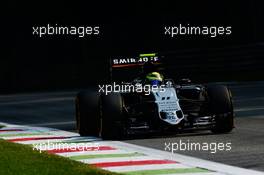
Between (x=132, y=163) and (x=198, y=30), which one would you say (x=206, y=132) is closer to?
(x=132, y=163)

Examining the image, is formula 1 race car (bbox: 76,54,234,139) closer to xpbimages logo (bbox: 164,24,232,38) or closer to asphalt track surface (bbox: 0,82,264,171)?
asphalt track surface (bbox: 0,82,264,171)

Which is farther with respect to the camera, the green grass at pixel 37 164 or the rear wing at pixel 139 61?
the rear wing at pixel 139 61

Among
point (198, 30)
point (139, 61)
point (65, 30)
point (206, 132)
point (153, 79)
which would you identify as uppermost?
point (65, 30)

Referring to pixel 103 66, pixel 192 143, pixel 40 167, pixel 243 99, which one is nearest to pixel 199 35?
pixel 103 66

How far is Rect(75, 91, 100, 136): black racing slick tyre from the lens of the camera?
14695mm

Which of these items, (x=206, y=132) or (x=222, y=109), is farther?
(x=206, y=132)

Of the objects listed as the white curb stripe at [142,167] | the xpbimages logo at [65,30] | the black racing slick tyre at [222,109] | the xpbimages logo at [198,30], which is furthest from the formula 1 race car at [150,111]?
the xpbimages logo at [65,30]

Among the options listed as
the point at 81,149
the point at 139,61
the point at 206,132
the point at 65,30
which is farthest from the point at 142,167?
the point at 65,30

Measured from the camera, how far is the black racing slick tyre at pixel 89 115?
1470 centimetres

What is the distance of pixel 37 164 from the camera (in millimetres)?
11430

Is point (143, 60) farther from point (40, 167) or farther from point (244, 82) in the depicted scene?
point (244, 82)

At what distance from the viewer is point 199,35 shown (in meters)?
37.3

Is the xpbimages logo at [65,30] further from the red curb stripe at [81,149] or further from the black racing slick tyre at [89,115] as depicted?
the red curb stripe at [81,149]

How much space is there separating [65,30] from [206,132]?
2434 centimetres
